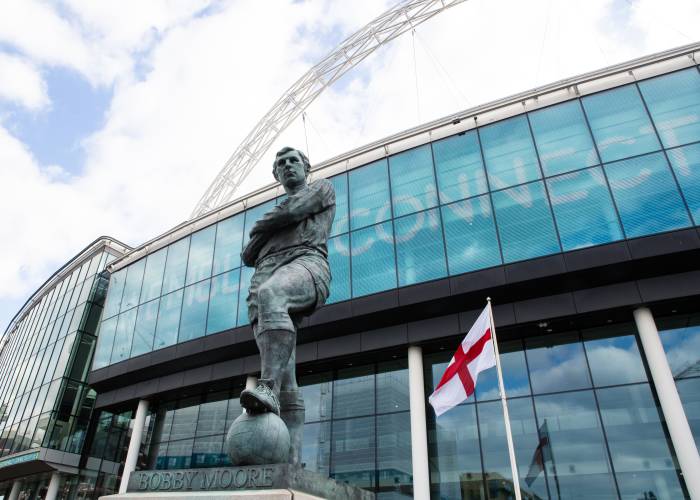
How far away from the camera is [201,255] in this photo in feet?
79.7

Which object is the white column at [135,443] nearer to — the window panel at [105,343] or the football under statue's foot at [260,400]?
the window panel at [105,343]

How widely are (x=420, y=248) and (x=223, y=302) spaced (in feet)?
29.5

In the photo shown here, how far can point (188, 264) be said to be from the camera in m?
24.6

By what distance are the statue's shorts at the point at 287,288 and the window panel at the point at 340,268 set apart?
13.7 m

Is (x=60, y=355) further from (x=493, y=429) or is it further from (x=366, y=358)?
(x=493, y=429)

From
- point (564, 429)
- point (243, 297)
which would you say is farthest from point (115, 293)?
point (564, 429)

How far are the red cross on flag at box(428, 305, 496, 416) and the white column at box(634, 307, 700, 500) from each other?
810 centimetres

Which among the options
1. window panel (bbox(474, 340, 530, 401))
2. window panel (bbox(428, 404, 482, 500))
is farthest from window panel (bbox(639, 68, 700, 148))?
window panel (bbox(428, 404, 482, 500))

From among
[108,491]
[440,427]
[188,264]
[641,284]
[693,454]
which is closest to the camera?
[693,454]

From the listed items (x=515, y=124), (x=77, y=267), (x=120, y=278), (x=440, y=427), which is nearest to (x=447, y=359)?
(x=440, y=427)

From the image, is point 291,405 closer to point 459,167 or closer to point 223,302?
point 459,167

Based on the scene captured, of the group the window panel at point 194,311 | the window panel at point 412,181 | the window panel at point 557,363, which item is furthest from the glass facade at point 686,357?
the window panel at point 194,311

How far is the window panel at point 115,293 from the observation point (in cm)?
2775

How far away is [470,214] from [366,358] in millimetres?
6387
